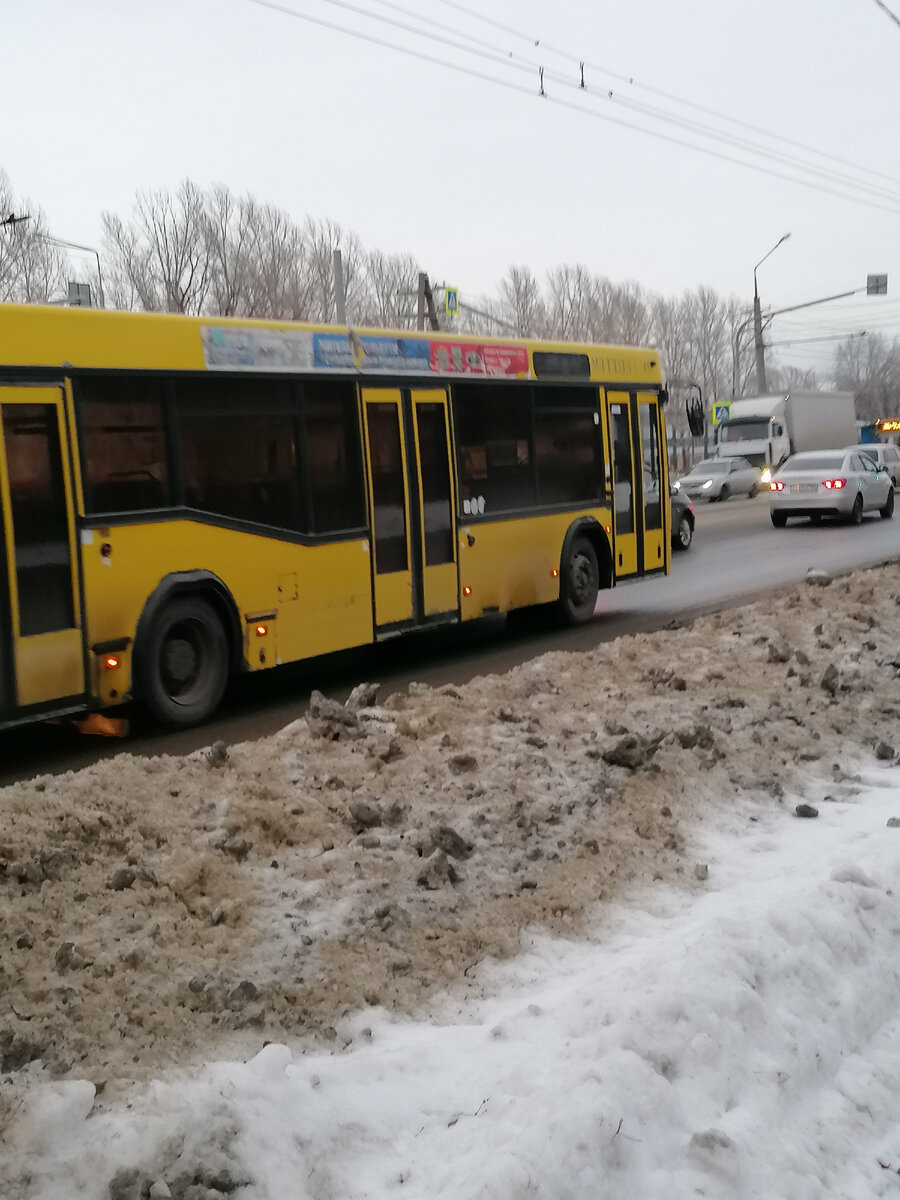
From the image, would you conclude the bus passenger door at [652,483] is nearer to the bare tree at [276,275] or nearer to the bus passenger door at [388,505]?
the bus passenger door at [388,505]

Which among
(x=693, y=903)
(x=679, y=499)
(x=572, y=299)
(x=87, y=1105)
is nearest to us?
(x=87, y=1105)

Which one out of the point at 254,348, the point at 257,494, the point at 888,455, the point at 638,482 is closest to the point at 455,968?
the point at 257,494

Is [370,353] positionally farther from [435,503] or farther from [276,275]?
[276,275]

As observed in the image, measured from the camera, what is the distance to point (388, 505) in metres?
10.3

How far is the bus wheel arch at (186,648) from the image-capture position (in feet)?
26.8

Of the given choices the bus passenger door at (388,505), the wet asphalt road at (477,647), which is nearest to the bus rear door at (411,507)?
the bus passenger door at (388,505)

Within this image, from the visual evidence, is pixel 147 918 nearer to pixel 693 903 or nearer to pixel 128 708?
pixel 693 903

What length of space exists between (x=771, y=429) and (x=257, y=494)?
132 feet

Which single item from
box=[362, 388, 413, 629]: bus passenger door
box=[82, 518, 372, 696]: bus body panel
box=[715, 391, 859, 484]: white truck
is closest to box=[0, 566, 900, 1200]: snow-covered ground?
box=[82, 518, 372, 696]: bus body panel

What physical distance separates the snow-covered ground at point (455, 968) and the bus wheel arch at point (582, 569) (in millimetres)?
5958

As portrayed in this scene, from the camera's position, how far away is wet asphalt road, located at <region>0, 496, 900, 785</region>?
8.30 m

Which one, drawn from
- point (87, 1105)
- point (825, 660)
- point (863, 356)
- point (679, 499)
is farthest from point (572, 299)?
point (863, 356)

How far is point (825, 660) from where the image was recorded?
8906 mm

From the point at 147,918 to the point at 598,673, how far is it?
461cm
